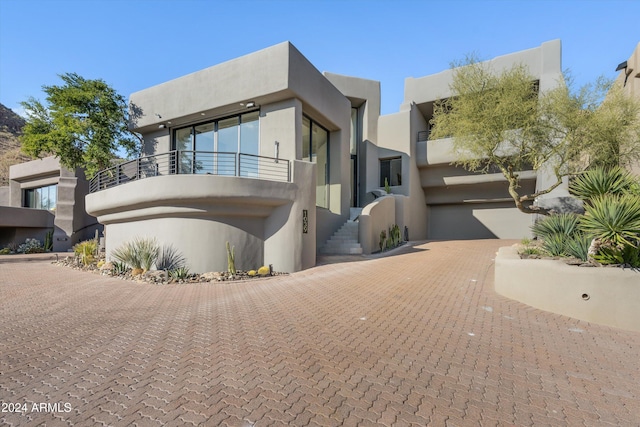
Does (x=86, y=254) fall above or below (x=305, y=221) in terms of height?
below

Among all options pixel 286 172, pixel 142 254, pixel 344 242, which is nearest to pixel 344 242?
pixel 344 242

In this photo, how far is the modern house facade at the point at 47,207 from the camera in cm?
2439

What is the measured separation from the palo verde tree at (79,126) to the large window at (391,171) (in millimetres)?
16101

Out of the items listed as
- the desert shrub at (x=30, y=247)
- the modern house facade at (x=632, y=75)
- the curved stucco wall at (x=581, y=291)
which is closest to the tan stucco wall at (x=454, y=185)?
the modern house facade at (x=632, y=75)

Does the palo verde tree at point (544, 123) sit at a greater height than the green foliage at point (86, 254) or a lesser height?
greater

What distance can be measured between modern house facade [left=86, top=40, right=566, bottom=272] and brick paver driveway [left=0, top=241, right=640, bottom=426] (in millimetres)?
3782

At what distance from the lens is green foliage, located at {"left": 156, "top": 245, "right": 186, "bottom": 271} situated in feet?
35.8

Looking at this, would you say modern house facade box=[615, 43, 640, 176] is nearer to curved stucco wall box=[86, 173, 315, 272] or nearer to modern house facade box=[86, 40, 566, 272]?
modern house facade box=[86, 40, 566, 272]

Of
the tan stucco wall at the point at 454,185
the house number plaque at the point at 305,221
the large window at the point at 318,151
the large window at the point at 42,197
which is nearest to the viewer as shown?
the house number plaque at the point at 305,221

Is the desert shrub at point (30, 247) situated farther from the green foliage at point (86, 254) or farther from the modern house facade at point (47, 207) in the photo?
the green foliage at point (86, 254)

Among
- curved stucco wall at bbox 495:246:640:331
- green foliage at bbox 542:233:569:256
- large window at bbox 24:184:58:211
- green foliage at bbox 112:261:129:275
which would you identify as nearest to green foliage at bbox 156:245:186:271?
green foliage at bbox 112:261:129:275

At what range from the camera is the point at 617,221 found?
6074 mm

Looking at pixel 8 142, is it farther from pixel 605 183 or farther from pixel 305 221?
pixel 605 183

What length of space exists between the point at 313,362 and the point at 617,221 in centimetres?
635
